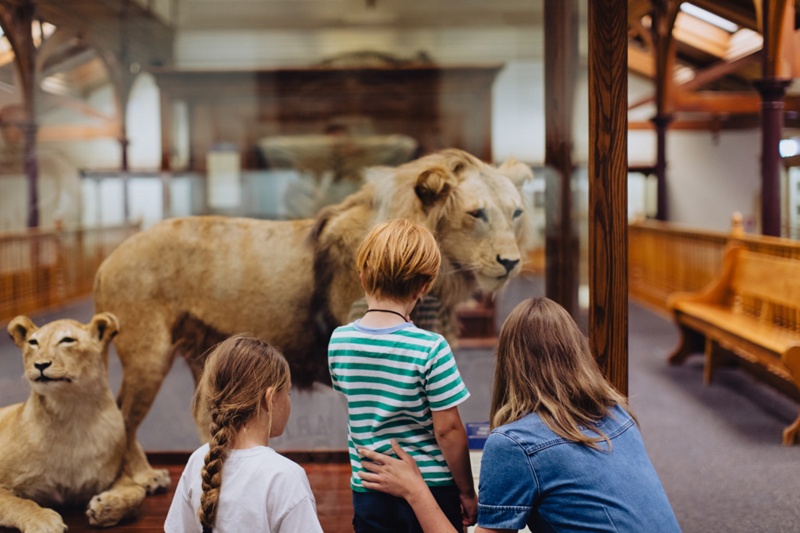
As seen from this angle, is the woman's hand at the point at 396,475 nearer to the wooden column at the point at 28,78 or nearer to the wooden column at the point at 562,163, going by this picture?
the wooden column at the point at 562,163

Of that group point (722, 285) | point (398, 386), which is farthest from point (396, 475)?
point (722, 285)

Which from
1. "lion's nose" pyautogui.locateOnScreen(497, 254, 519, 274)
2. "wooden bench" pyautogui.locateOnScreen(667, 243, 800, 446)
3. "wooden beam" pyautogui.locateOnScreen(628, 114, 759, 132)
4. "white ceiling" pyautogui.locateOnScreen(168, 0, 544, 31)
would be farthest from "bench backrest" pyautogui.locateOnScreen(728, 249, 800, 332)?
"lion's nose" pyautogui.locateOnScreen(497, 254, 519, 274)

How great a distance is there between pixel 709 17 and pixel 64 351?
286 centimetres

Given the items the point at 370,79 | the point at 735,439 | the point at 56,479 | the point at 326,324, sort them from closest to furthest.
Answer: the point at 56,479 < the point at 326,324 < the point at 370,79 < the point at 735,439

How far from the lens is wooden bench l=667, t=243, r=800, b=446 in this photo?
4387 mm

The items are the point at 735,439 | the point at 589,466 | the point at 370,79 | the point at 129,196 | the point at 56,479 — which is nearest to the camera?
the point at 589,466

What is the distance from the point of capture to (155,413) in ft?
8.44

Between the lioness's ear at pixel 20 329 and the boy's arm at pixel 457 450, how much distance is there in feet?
4.70

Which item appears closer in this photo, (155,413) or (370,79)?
(155,413)

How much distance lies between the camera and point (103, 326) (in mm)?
2402

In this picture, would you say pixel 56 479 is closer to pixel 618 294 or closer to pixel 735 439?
pixel 618 294

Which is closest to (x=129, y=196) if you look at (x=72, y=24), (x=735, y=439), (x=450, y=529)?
(x=72, y=24)

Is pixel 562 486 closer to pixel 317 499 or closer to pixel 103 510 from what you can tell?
pixel 317 499

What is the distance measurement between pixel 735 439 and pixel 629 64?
254 centimetres
